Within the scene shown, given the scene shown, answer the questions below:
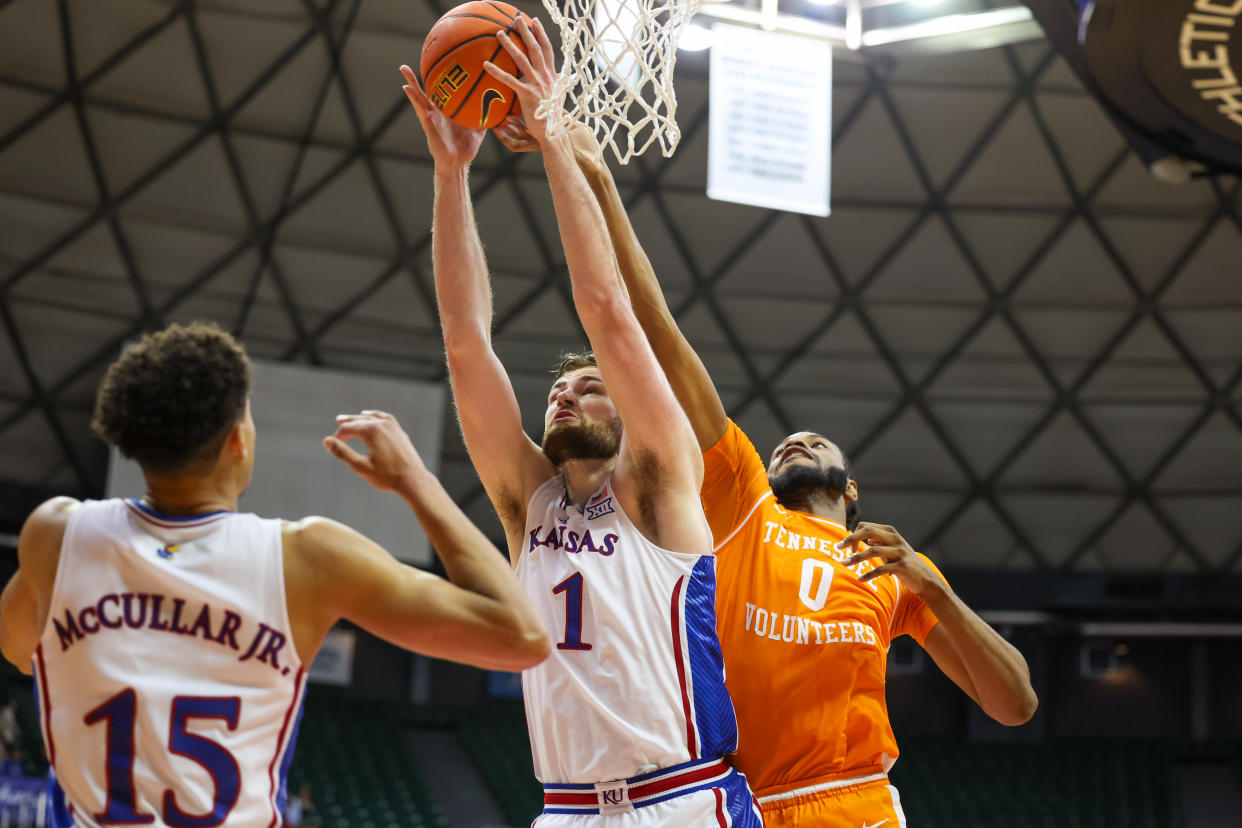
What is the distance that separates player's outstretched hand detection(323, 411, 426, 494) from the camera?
105 inches

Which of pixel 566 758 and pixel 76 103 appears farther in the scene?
pixel 76 103

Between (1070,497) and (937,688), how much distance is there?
4492 millimetres

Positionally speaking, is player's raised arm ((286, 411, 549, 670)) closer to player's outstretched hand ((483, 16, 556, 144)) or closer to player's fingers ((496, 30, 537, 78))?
player's outstretched hand ((483, 16, 556, 144))

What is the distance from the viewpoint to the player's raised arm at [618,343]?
3535mm

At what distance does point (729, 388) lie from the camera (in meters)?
19.9

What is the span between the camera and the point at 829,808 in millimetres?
4051

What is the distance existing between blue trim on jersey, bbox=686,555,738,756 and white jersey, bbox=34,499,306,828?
1.25 m

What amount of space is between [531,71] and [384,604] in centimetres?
208

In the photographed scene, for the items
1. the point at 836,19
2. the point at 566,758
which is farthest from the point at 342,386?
the point at 566,758

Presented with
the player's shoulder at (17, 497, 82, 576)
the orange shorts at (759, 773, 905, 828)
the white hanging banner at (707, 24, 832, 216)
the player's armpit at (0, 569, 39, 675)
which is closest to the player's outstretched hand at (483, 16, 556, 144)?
the player's shoulder at (17, 497, 82, 576)

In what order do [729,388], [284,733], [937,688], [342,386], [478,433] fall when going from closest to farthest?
[284,733] < [478,433] < [342,386] < [729,388] < [937,688]

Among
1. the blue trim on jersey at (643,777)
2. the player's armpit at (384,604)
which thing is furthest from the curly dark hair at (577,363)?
the player's armpit at (384,604)

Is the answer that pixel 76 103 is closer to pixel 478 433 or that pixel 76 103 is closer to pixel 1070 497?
pixel 478 433

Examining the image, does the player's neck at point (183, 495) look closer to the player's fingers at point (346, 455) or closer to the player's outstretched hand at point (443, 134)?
the player's fingers at point (346, 455)
